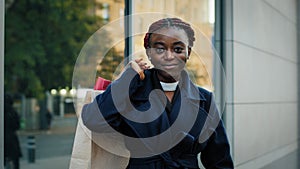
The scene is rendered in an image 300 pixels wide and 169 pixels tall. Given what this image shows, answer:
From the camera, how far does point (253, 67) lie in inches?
299

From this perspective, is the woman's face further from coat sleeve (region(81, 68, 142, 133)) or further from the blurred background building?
the blurred background building

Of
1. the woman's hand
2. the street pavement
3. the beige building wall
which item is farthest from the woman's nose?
the street pavement

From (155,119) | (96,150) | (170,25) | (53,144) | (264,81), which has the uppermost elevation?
(170,25)

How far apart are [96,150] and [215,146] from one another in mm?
593

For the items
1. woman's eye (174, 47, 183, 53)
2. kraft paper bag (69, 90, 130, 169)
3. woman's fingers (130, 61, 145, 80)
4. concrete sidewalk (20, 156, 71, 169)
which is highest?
woman's eye (174, 47, 183, 53)

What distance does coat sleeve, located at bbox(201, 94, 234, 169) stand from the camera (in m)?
2.47

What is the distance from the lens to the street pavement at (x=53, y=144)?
32.8ft

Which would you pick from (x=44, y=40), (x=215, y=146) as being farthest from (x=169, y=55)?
(x=44, y=40)

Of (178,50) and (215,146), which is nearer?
(178,50)

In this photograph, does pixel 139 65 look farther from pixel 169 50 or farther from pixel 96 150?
pixel 96 150

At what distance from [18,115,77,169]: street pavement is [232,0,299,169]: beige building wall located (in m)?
3.77

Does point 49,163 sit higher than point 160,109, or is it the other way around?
point 160,109

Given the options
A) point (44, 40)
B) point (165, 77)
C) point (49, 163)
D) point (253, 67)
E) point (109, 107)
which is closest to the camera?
point (109, 107)

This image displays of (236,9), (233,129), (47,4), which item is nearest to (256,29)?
(236,9)
